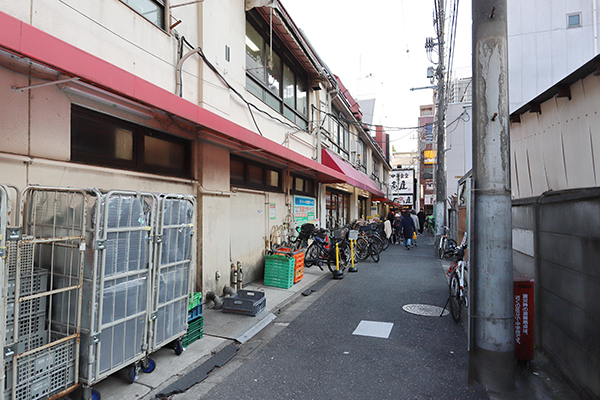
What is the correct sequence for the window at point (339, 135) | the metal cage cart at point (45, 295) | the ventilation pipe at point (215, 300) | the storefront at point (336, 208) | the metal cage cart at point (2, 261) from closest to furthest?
the metal cage cart at point (2, 261) < the metal cage cart at point (45, 295) < the ventilation pipe at point (215, 300) < the storefront at point (336, 208) < the window at point (339, 135)

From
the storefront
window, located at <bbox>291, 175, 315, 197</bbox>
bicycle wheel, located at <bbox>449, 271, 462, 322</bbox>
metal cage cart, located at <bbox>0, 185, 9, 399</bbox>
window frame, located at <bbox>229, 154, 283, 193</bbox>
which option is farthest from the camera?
the storefront

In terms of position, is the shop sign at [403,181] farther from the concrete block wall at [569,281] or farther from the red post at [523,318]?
the red post at [523,318]

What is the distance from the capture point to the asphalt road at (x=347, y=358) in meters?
3.75

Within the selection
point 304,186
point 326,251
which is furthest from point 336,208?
point 326,251

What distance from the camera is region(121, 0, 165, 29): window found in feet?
17.3

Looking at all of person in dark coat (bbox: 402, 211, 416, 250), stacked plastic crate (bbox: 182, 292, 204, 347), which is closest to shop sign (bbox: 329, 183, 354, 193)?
person in dark coat (bbox: 402, 211, 416, 250)

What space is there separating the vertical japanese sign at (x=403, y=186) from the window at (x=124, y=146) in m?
28.7

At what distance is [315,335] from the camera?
213 inches

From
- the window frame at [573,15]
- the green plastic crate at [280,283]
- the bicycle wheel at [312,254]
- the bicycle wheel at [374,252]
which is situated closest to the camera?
the green plastic crate at [280,283]

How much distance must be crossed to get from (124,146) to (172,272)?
2.17 meters

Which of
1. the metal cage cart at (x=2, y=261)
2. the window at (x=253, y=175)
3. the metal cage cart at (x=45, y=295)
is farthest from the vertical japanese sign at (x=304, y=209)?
the metal cage cart at (x=2, y=261)

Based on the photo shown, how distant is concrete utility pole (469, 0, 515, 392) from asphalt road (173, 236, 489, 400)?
0.39 metres

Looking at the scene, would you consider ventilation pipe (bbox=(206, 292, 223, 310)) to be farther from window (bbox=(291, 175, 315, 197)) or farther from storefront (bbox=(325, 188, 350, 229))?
storefront (bbox=(325, 188, 350, 229))

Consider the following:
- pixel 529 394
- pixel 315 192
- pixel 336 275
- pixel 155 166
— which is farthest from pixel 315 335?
pixel 315 192
